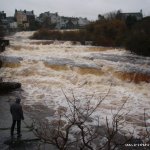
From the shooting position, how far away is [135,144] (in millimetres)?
10680

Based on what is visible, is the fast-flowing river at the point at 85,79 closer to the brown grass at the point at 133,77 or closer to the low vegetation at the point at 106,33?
the brown grass at the point at 133,77

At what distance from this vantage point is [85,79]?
22016mm

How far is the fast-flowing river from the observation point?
54.2ft

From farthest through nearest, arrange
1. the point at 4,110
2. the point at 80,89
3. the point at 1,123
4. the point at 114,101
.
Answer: the point at 80,89 → the point at 114,101 → the point at 4,110 → the point at 1,123

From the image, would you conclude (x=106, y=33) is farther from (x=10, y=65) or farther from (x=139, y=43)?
(x=10, y=65)

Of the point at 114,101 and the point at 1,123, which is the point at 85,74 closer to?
the point at 114,101

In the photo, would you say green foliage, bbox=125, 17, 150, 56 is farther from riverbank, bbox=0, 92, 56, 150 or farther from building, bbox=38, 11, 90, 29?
building, bbox=38, 11, 90, 29

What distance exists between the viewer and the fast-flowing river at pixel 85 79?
16531 mm

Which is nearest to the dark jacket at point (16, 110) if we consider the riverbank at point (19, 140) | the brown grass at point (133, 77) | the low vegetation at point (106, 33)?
the riverbank at point (19, 140)

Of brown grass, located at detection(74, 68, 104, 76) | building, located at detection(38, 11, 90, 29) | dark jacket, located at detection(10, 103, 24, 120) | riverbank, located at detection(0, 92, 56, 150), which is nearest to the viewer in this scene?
riverbank, located at detection(0, 92, 56, 150)

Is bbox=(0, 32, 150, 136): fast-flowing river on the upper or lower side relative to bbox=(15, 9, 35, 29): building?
lower

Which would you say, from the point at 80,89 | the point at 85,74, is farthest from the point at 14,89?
the point at 85,74

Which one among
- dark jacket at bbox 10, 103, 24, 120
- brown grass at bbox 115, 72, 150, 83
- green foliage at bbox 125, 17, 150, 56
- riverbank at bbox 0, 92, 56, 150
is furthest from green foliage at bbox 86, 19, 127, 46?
dark jacket at bbox 10, 103, 24, 120

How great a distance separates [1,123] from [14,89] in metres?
6.69
